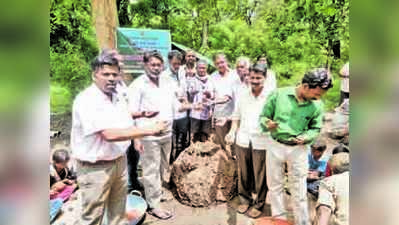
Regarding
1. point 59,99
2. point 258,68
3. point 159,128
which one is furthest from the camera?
point 258,68

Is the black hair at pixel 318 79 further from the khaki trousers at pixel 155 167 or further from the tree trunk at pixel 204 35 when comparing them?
the khaki trousers at pixel 155 167

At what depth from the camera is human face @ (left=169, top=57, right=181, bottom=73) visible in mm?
2895

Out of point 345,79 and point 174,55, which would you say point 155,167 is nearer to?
point 174,55

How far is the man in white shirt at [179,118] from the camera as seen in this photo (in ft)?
9.53

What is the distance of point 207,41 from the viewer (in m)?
2.92

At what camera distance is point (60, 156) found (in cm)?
272

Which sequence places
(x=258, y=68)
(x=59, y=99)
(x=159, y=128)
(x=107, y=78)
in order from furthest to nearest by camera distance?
(x=258, y=68)
(x=159, y=128)
(x=107, y=78)
(x=59, y=99)

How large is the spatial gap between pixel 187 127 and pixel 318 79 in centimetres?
79

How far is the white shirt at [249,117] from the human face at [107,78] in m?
0.67

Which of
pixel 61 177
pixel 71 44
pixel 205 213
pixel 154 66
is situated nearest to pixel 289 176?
pixel 205 213

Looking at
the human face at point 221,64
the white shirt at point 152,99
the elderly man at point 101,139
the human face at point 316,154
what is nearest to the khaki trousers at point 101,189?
the elderly man at point 101,139
